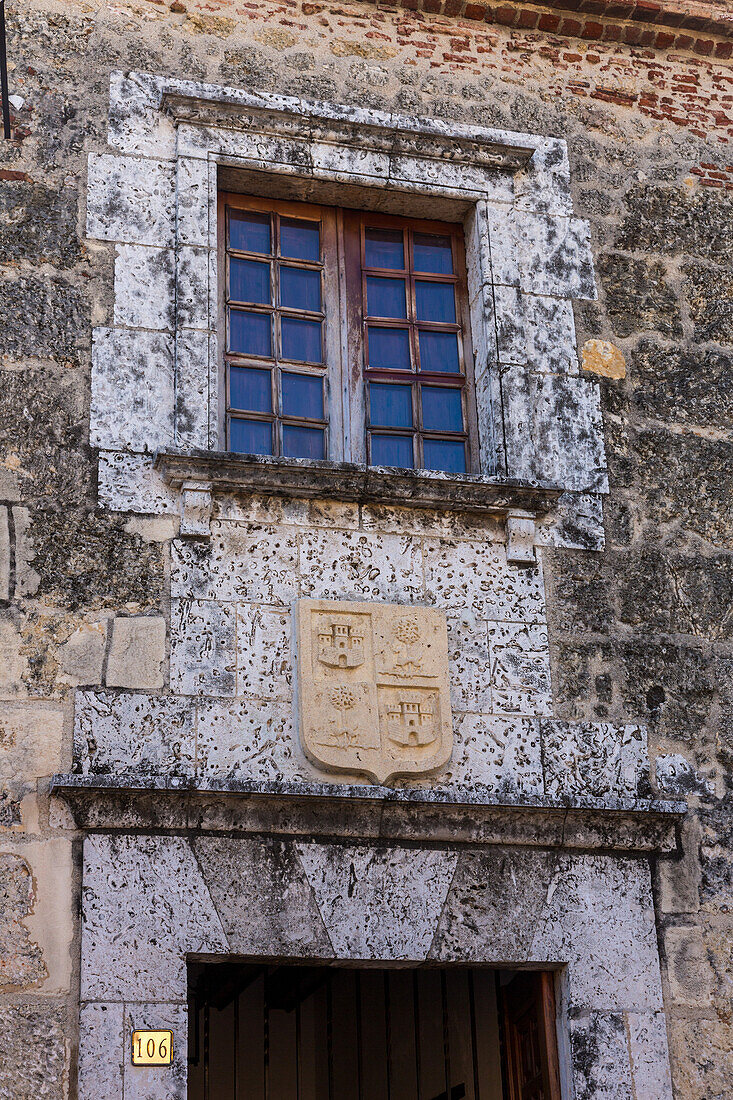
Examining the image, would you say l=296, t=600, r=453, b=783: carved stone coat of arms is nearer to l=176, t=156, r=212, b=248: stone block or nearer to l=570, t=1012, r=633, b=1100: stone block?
l=570, t=1012, r=633, b=1100: stone block

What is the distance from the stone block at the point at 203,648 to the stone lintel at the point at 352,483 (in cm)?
43

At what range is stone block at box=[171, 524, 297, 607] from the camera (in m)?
4.86

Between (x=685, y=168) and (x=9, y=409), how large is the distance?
3.11 meters

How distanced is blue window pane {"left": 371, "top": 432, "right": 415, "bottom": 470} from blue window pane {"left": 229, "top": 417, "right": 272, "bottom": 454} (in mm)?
416

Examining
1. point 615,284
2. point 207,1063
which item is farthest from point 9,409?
point 207,1063

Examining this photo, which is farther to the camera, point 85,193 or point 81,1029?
point 85,193

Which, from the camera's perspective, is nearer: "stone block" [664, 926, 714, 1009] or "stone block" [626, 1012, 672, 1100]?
"stone block" [626, 1012, 672, 1100]

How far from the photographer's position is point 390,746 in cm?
474

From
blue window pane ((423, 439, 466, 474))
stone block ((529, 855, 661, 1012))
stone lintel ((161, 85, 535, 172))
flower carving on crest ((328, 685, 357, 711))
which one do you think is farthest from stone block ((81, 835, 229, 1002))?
stone lintel ((161, 85, 535, 172))

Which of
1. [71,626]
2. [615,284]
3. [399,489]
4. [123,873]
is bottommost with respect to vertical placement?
[123,873]

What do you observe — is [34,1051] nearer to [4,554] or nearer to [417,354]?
[4,554]

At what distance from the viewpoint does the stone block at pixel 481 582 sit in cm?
510

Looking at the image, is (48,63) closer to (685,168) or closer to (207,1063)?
(685,168)

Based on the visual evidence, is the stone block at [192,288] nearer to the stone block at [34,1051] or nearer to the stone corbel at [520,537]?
the stone corbel at [520,537]
